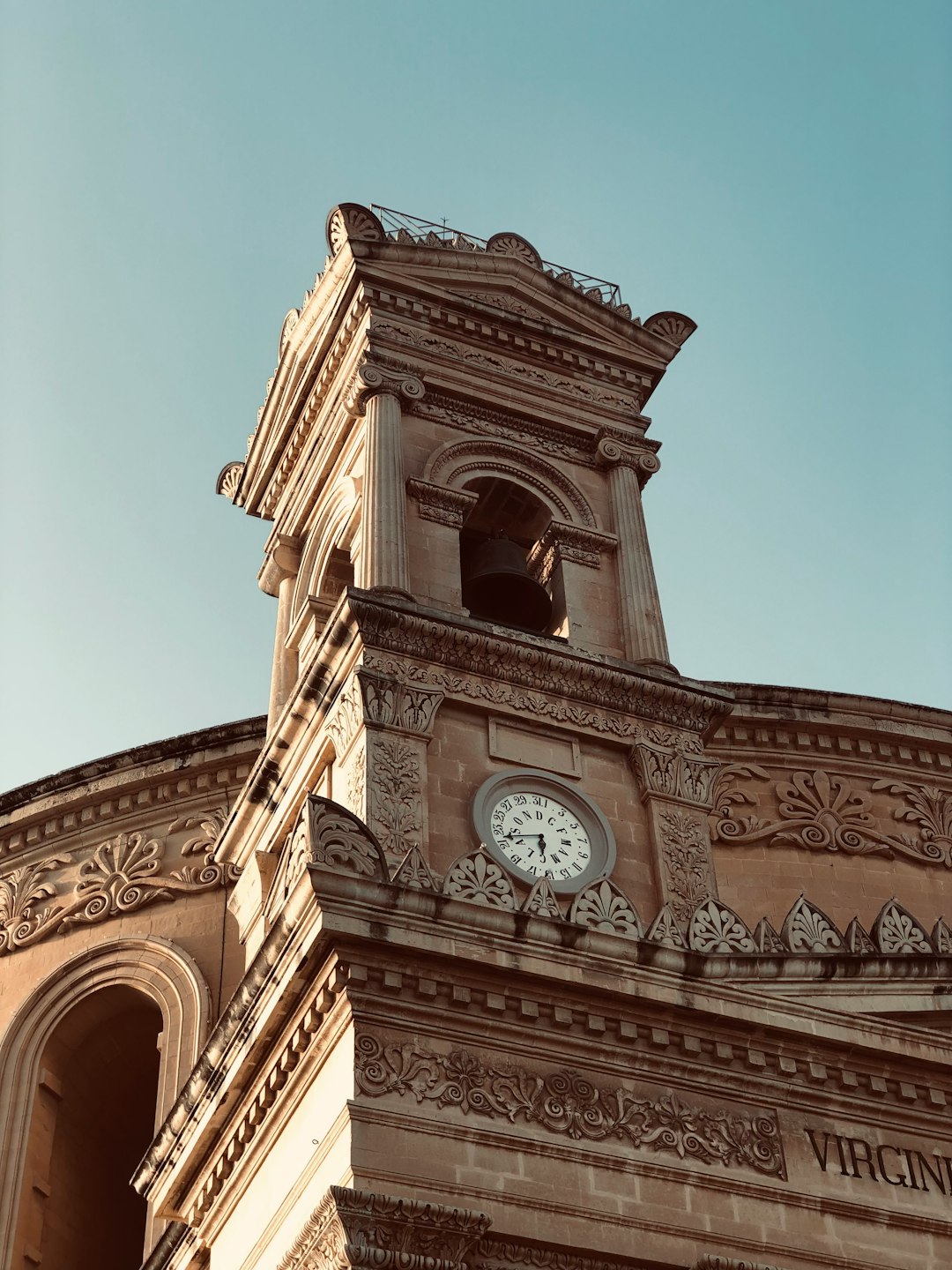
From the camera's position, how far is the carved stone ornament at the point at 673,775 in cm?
2088

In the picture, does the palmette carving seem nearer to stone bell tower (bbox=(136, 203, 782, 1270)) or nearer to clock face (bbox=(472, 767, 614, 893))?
stone bell tower (bbox=(136, 203, 782, 1270))

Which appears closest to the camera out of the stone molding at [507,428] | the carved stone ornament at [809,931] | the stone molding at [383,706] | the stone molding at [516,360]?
the carved stone ornament at [809,931]

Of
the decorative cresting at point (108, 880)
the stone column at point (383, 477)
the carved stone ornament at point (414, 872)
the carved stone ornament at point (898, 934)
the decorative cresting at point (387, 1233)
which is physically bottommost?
the decorative cresting at point (387, 1233)

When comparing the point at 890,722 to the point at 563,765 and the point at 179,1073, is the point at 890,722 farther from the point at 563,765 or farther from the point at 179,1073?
the point at 179,1073

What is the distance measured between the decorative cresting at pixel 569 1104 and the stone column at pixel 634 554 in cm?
707

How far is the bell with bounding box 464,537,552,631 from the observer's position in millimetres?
23344

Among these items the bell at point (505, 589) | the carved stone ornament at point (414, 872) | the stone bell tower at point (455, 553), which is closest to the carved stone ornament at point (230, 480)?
the stone bell tower at point (455, 553)

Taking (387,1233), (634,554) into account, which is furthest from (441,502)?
(387,1233)

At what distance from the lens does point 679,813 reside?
Answer: 2075cm

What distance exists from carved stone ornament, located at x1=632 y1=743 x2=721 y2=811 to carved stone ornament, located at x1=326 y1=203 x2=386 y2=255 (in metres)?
8.33

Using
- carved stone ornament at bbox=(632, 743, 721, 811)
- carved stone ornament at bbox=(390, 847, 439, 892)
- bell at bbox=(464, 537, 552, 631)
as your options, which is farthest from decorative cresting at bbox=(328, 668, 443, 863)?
bell at bbox=(464, 537, 552, 631)

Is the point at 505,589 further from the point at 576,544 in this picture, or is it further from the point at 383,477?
the point at 383,477

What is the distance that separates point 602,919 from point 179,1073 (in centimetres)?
790

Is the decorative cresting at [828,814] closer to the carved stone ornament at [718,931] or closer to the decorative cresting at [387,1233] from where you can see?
the carved stone ornament at [718,931]
